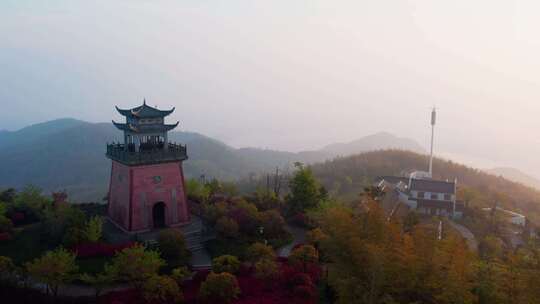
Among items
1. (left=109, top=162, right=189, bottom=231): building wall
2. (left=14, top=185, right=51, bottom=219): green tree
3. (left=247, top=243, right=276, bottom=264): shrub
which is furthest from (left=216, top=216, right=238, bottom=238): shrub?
(left=14, top=185, right=51, bottom=219): green tree

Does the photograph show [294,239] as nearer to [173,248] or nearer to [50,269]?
[173,248]

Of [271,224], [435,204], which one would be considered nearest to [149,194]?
[271,224]

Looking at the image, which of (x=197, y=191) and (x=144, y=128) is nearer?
(x=144, y=128)

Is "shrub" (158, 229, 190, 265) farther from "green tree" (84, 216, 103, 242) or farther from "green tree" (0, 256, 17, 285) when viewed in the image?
"green tree" (0, 256, 17, 285)

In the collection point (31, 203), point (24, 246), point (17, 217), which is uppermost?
→ point (31, 203)

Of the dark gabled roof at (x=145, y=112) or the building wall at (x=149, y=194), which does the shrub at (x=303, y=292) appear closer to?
the building wall at (x=149, y=194)

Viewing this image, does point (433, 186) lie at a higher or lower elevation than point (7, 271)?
higher

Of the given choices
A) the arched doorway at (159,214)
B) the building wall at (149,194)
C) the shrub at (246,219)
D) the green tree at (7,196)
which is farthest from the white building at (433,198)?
the green tree at (7,196)

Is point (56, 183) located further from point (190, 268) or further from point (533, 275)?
point (533, 275)
